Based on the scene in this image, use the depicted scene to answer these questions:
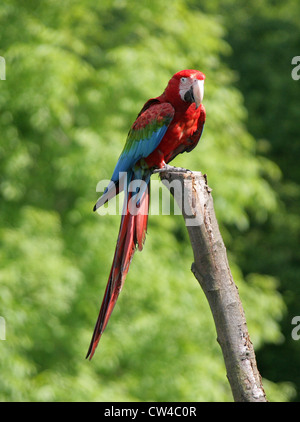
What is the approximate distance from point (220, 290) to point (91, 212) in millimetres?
3509

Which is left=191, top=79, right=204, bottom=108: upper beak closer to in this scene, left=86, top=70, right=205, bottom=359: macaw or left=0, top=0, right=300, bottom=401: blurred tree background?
left=86, top=70, right=205, bottom=359: macaw

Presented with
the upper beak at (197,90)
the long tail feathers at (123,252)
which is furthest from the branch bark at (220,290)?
the upper beak at (197,90)

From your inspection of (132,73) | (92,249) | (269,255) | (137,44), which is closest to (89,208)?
(92,249)

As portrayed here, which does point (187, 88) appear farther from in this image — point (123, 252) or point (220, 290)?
point (220, 290)

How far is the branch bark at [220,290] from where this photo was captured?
175 cm

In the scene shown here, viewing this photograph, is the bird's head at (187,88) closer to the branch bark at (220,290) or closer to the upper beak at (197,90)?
the upper beak at (197,90)

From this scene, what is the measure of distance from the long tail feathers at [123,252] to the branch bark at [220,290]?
264 mm

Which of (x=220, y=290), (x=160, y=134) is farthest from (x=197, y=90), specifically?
(x=220, y=290)

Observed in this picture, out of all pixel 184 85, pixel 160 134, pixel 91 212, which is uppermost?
pixel 91 212

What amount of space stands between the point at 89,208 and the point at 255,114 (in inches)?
192

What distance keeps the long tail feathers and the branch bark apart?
10.4 inches

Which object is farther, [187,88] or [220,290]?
[187,88]

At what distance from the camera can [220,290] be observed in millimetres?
1803

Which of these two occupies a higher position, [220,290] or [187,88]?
[187,88]
